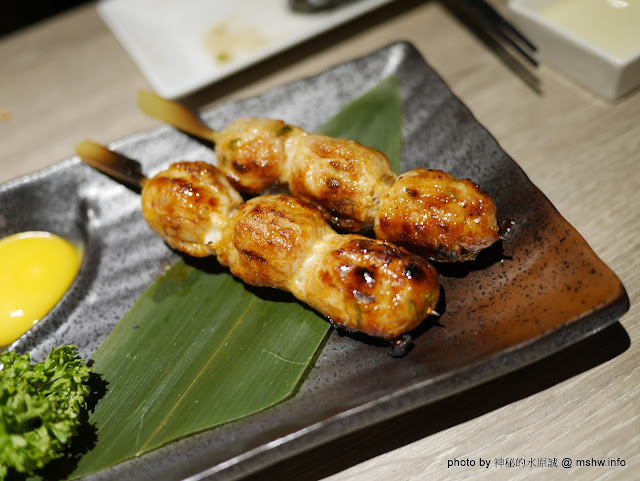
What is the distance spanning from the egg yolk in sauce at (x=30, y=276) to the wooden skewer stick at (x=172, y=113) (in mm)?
1019

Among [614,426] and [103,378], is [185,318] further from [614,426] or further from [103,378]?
[614,426]

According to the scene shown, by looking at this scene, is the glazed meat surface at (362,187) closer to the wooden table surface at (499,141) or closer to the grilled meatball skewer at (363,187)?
the grilled meatball skewer at (363,187)

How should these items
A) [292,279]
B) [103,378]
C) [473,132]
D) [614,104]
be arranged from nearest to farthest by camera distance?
[292,279] < [103,378] < [473,132] < [614,104]

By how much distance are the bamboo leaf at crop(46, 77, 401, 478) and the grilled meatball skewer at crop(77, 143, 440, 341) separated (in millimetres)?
195

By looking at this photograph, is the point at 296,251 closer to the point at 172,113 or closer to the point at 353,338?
→ the point at 353,338

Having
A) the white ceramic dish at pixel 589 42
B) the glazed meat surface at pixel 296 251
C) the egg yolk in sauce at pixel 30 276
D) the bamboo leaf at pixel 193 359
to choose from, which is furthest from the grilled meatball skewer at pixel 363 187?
the white ceramic dish at pixel 589 42

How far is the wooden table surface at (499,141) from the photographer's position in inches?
95.1

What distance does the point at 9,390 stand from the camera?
240 cm

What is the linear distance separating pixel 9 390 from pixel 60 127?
116 inches

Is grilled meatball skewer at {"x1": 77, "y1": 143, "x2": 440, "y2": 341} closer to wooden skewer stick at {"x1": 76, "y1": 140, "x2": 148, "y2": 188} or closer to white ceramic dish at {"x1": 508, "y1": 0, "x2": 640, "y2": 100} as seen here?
wooden skewer stick at {"x1": 76, "y1": 140, "x2": 148, "y2": 188}

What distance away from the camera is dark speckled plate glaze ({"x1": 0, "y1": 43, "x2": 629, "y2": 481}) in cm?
229

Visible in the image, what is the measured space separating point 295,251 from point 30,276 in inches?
72.5

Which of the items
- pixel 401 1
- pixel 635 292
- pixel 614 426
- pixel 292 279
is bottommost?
pixel 614 426

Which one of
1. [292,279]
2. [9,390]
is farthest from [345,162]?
[9,390]
